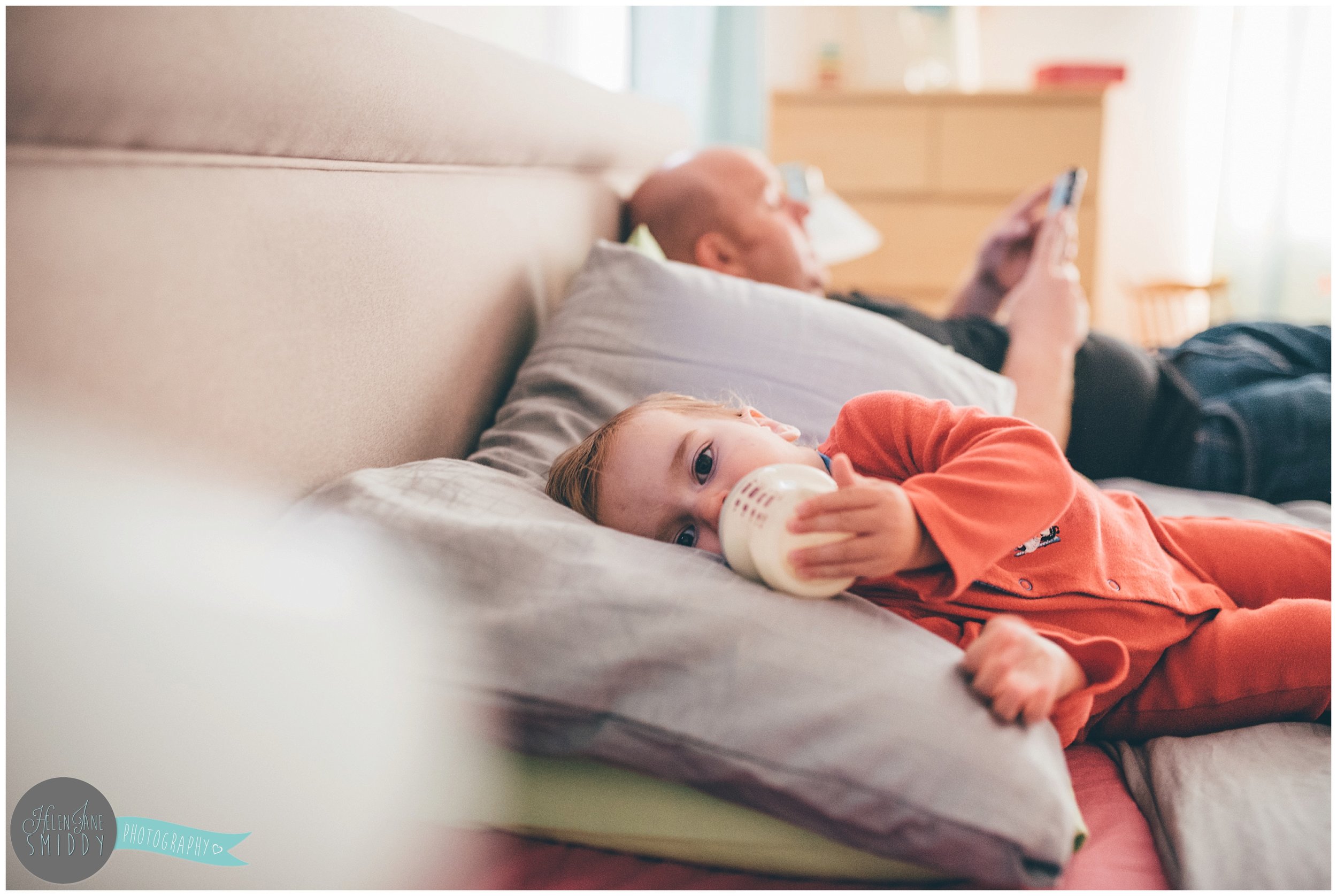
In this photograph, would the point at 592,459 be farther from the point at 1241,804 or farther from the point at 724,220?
the point at 724,220

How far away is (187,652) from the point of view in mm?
579

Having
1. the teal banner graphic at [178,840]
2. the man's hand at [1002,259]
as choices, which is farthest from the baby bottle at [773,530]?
the man's hand at [1002,259]

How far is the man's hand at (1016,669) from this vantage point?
567 mm

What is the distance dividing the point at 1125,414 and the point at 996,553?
91 cm

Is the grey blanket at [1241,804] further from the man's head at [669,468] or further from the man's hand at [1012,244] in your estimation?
the man's hand at [1012,244]

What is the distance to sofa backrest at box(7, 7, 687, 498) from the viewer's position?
509 millimetres

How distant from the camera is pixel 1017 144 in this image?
3.39 meters

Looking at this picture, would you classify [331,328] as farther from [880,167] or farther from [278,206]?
[880,167]

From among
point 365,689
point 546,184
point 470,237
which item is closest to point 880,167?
Result: point 546,184

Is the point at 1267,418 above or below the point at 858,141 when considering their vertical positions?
below

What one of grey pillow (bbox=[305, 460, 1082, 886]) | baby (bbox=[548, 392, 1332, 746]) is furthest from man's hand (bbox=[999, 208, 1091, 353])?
Answer: grey pillow (bbox=[305, 460, 1082, 886])

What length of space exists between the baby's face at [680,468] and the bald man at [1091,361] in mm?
740

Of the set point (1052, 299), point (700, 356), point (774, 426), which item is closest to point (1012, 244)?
point (1052, 299)

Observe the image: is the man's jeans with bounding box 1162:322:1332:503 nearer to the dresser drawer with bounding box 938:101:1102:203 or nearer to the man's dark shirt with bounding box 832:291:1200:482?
the man's dark shirt with bounding box 832:291:1200:482
